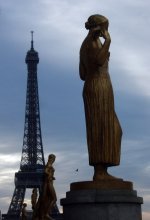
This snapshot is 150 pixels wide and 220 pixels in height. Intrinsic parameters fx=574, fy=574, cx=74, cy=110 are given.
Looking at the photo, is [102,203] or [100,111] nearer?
[102,203]

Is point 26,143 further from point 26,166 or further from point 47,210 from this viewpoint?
point 47,210

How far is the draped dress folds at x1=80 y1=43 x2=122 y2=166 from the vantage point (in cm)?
1502

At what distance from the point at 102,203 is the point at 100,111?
2.54 m

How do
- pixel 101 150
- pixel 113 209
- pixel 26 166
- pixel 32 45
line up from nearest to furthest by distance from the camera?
1. pixel 113 209
2. pixel 101 150
3. pixel 26 166
4. pixel 32 45

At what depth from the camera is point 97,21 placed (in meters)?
15.4

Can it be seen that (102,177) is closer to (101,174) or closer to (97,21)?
(101,174)

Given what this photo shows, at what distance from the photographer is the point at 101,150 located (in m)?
15.0

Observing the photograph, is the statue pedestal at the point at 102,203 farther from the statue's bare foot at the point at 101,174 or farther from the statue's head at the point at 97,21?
the statue's head at the point at 97,21

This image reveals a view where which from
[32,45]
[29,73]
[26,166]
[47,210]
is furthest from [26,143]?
[47,210]

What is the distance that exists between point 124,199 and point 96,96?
2854 mm

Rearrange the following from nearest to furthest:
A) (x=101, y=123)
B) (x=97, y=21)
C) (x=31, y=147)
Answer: (x=101, y=123) < (x=97, y=21) < (x=31, y=147)

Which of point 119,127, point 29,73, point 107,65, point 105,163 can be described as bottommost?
point 105,163

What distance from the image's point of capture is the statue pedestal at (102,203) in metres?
13.9

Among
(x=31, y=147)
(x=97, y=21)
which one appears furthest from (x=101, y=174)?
(x=31, y=147)
